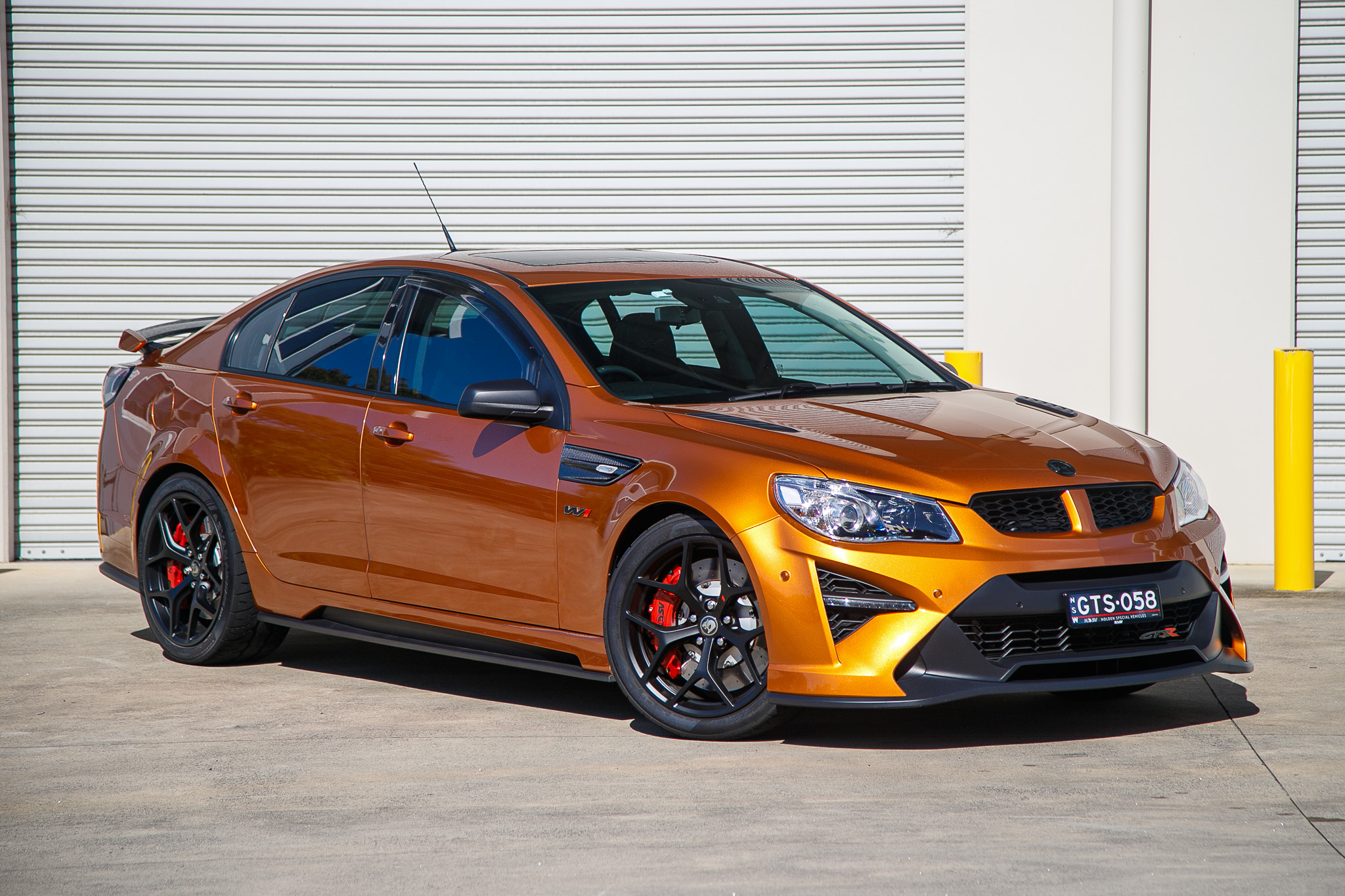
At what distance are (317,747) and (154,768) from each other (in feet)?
1.68

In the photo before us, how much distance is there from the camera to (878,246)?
9398 millimetres

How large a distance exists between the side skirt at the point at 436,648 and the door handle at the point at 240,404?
827 mm

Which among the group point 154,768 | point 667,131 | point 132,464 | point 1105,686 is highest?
point 667,131

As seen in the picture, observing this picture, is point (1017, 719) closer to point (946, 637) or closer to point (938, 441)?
point (946, 637)

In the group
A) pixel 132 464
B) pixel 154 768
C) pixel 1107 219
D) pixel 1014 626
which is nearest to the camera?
pixel 1014 626

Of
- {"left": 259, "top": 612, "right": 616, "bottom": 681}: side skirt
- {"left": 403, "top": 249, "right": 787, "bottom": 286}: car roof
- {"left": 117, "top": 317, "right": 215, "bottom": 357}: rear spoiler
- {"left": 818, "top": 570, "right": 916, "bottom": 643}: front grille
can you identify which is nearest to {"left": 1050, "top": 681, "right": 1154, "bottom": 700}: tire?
{"left": 818, "top": 570, "right": 916, "bottom": 643}: front grille

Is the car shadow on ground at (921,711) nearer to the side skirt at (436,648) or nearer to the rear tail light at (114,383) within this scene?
the side skirt at (436,648)

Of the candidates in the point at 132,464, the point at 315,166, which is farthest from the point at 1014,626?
the point at 315,166

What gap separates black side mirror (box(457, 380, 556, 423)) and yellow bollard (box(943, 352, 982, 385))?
371 centimetres

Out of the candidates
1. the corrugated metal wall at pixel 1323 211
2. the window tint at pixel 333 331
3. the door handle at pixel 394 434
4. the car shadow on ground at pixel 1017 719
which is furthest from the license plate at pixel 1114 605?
the corrugated metal wall at pixel 1323 211

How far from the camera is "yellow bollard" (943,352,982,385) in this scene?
8234mm

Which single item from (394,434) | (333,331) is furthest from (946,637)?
(333,331)

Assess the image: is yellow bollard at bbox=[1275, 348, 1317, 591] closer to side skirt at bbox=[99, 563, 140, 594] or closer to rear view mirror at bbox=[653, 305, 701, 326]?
rear view mirror at bbox=[653, 305, 701, 326]

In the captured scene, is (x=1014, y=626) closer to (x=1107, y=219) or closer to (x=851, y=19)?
(x=1107, y=219)
